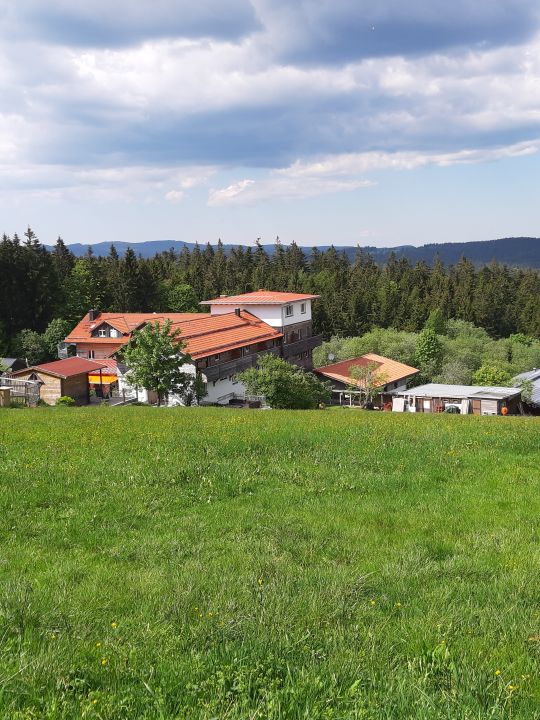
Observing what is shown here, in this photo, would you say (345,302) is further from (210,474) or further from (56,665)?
(56,665)

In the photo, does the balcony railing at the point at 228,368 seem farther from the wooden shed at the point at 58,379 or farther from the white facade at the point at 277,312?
the wooden shed at the point at 58,379

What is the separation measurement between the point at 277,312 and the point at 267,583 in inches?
2007

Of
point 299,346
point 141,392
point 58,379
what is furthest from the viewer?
point 299,346

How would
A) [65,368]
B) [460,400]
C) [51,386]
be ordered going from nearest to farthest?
[51,386] < [65,368] < [460,400]

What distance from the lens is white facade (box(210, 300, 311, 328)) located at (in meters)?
57.1

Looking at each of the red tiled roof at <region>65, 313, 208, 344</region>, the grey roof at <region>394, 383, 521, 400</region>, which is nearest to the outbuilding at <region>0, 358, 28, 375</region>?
the red tiled roof at <region>65, 313, 208, 344</region>

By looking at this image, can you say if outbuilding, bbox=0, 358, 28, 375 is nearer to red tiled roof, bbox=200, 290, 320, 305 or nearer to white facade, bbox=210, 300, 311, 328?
red tiled roof, bbox=200, 290, 320, 305

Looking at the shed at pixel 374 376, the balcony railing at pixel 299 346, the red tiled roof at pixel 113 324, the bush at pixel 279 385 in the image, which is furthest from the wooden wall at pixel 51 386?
the shed at pixel 374 376

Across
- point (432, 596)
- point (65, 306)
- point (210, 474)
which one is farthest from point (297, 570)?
point (65, 306)

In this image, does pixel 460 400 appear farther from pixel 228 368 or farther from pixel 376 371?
pixel 228 368

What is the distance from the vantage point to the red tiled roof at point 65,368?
142 feet

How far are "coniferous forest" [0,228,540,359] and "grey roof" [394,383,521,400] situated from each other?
39.1m

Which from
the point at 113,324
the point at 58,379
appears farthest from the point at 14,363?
the point at 58,379

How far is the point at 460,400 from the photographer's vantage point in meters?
49.1
